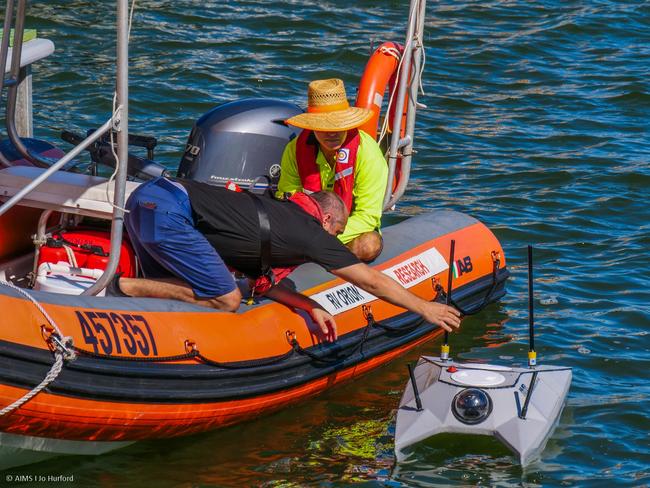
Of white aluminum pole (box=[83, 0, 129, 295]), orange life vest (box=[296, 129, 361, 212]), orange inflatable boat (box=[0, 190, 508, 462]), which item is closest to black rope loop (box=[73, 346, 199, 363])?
orange inflatable boat (box=[0, 190, 508, 462])

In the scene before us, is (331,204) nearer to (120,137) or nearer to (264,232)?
(264,232)

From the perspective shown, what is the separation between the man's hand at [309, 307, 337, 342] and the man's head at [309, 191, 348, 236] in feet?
1.11

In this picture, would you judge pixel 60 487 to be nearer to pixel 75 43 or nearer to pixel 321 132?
pixel 321 132

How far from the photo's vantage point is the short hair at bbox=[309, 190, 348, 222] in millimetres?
5105

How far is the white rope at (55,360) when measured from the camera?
4270 mm

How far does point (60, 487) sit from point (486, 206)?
165 inches

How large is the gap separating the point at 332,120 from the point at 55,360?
1.82m

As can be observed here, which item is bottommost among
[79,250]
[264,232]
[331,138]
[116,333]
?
[116,333]

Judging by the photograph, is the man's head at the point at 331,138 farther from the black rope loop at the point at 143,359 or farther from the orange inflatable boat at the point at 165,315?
the black rope loop at the point at 143,359

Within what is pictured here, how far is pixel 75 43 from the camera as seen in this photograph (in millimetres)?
10750

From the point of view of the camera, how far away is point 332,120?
18.0 ft

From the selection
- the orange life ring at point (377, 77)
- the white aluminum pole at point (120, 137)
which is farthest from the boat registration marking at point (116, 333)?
the orange life ring at point (377, 77)

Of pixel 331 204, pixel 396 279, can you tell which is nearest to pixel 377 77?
pixel 396 279

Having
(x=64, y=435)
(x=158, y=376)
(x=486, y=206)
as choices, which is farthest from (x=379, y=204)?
(x=486, y=206)
